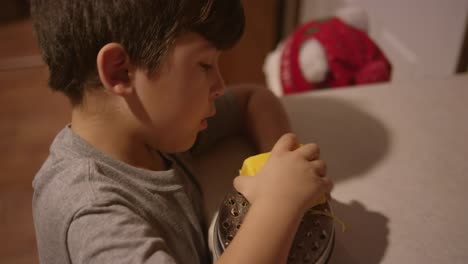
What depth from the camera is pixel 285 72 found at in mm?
1038

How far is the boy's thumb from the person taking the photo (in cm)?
45

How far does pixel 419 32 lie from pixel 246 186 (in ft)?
3.34

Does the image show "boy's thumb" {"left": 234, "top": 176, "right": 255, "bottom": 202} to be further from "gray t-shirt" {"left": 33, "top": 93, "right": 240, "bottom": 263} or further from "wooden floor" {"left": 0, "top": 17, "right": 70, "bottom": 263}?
"wooden floor" {"left": 0, "top": 17, "right": 70, "bottom": 263}

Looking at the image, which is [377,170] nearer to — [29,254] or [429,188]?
[429,188]

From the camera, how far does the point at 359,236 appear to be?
532 millimetres

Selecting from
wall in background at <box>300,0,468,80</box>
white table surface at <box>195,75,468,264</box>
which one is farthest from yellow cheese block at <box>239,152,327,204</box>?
wall in background at <box>300,0,468,80</box>

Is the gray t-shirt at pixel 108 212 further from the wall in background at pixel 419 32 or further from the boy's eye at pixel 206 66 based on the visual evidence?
the wall in background at pixel 419 32

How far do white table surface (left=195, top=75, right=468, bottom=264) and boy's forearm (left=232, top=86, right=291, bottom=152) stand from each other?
0.13 feet

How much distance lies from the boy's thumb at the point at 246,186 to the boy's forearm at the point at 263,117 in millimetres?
177

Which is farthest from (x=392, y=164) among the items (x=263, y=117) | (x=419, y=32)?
(x=419, y=32)

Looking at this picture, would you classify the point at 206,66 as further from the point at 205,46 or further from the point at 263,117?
the point at 263,117

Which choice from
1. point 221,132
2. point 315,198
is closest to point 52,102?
point 221,132

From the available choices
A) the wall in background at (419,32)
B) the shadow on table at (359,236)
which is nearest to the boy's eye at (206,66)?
the shadow on table at (359,236)

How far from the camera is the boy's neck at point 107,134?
1.63ft
